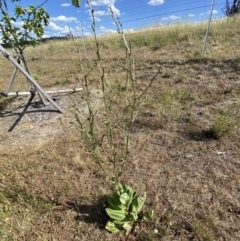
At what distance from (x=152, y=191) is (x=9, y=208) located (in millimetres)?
1334

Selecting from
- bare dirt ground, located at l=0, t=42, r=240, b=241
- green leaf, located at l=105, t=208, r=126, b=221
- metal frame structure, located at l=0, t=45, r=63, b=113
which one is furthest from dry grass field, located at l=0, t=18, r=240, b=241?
metal frame structure, located at l=0, t=45, r=63, b=113

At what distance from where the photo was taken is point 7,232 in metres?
1.85

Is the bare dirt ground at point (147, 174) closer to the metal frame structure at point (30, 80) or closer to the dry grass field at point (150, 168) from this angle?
the dry grass field at point (150, 168)

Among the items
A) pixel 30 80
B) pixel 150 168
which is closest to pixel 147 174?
pixel 150 168

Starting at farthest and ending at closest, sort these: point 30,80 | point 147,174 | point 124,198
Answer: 1. point 30,80
2. point 147,174
3. point 124,198

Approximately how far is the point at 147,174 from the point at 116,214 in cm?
67

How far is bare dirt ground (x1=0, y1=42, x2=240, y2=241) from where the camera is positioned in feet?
5.85

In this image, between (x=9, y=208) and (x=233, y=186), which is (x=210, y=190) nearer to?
(x=233, y=186)

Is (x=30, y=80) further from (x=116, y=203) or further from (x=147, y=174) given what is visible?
(x=116, y=203)

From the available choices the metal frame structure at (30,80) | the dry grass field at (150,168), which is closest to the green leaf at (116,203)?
the dry grass field at (150,168)

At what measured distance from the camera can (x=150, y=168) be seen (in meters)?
2.36

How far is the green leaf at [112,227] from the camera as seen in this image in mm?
1734

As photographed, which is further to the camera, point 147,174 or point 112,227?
point 147,174

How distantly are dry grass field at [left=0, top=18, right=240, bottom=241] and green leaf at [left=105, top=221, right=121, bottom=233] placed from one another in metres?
0.04
